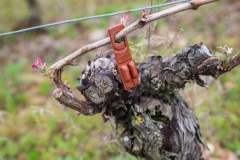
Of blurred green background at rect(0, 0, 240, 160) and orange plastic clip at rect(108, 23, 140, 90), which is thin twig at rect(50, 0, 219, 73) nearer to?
orange plastic clip at rect(108, 23, 140, 90)

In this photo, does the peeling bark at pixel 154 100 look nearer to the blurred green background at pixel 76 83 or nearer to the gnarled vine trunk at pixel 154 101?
the gnarled vine trunk at pixel 154 101

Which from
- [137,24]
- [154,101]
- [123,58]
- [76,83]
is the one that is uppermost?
[137,24]

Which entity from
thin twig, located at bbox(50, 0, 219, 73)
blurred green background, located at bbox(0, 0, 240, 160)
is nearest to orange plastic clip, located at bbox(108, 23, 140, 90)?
thin twig, located at bbox(50, 0, 219, 73)

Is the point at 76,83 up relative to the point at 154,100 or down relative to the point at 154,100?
down

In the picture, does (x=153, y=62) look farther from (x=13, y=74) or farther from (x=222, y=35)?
(x=222, y=35)

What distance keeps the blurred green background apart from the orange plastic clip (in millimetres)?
294

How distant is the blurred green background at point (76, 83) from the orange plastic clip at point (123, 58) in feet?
0.97

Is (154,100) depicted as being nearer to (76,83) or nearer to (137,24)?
(137,24)

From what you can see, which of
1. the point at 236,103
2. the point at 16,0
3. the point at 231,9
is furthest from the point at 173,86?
the point at 16,0

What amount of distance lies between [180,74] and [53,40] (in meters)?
4.12

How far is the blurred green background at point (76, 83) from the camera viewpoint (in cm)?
217

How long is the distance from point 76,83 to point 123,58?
8.27ft

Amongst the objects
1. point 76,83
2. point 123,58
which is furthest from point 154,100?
point 76,83

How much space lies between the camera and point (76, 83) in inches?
142
